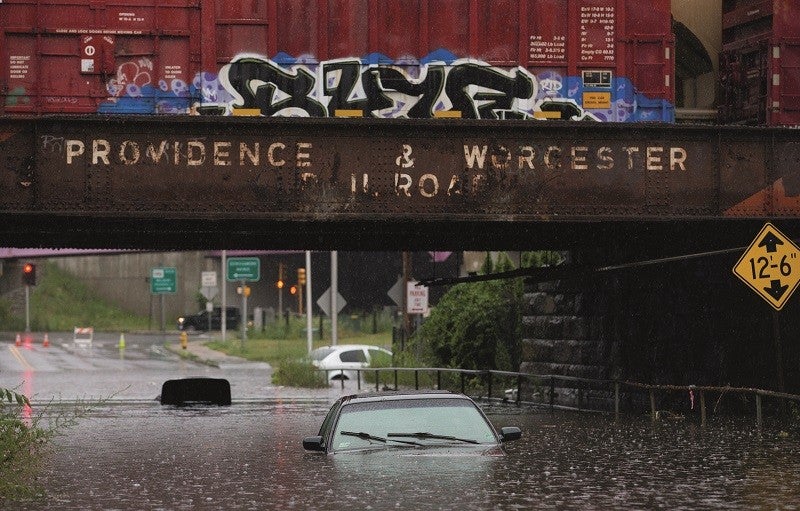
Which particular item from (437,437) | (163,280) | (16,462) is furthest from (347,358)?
(163,280)

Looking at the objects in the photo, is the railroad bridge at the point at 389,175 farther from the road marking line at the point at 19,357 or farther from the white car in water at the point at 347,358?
the road marking line at the point at 19,357

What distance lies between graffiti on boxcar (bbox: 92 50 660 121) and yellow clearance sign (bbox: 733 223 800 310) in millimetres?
3534

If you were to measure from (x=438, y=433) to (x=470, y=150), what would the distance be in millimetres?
8290

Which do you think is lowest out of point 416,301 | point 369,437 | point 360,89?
point 369,437

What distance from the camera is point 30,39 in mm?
23031

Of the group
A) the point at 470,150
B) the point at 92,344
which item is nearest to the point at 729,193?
the point at 470,150

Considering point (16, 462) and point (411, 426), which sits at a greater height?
point (411, 426)

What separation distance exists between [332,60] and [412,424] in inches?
399

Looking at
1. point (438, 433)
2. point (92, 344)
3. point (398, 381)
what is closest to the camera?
point (438, 433)

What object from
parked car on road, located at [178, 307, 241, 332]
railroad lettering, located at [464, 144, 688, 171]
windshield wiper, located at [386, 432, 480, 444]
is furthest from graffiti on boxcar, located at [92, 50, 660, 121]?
parked car on road, located at [178, 307, 241, 332]

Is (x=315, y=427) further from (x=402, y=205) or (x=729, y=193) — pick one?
(x=729, y=193)

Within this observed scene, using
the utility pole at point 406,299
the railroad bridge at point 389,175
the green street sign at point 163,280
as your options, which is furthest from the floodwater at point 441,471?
the green street sign at point 163,280

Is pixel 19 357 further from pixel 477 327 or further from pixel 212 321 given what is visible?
pixel 212 321

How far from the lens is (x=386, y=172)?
22.0 metres
